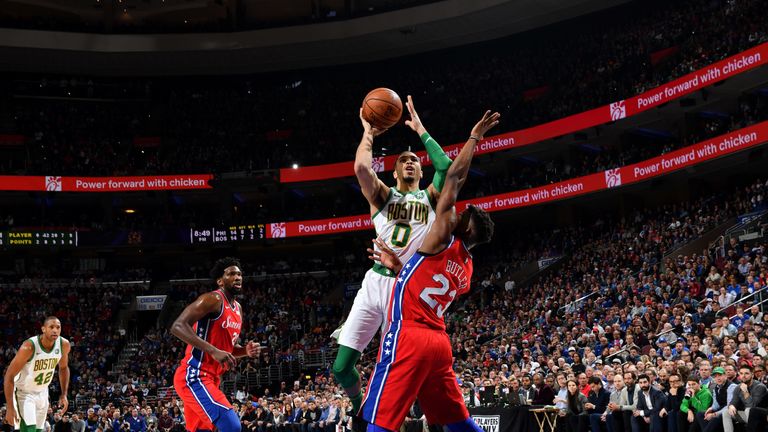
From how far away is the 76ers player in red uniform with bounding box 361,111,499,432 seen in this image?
5652 mm

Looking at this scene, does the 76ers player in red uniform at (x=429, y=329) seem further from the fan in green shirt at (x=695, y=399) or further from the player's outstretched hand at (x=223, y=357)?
the fan in green shirt at (x=695, y=399)

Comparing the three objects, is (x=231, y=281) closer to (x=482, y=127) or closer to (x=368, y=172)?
(x=368, y=172)

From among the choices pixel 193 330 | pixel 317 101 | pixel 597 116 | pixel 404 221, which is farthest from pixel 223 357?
pixel 317 101

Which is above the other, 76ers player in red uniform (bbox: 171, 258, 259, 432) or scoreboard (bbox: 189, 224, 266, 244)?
scoreboard (bbox: 189, 224, 266, 244)

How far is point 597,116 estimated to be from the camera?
32.7 meters

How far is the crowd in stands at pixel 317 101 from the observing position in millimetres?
35906

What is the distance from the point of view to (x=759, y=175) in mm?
31375

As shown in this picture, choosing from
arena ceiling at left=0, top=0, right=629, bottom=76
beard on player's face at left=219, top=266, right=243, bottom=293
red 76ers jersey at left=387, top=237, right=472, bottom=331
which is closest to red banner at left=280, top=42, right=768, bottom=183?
arena ceiling at left=0, top=0, right=629, bottom=76

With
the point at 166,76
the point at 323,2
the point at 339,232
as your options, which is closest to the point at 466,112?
the point at 339,232

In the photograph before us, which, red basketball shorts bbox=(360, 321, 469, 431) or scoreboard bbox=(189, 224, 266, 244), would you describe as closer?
red basketball shorts bbox=(360, 321, 469, 431)

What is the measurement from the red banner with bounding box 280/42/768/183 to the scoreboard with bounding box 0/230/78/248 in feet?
33.4

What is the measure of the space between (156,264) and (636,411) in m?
34.8

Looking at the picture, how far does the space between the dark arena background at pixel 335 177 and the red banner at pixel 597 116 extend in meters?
0.09

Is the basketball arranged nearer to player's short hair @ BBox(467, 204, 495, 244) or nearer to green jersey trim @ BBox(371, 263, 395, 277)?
green jersey trim @ BBox(371, 263, 395, 277)
